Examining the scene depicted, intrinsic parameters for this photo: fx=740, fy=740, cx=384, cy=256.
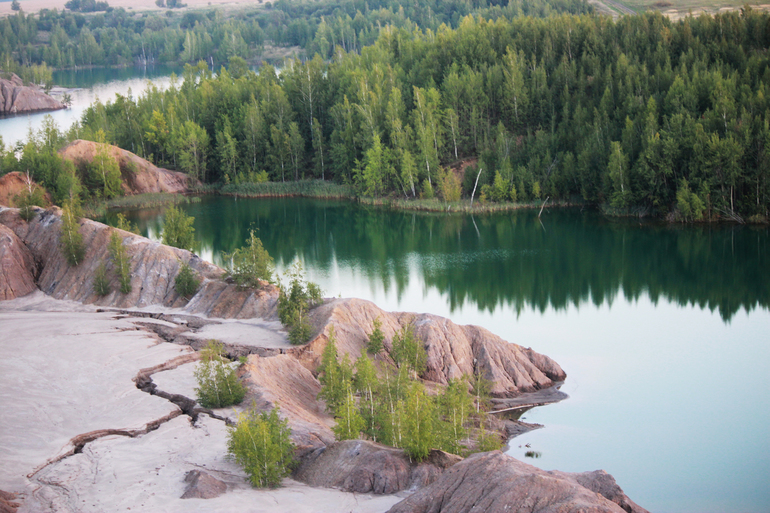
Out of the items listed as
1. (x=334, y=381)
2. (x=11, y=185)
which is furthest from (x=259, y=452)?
(x=11, y=185)

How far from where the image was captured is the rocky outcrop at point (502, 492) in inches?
561

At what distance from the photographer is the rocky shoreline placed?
17.5 metres

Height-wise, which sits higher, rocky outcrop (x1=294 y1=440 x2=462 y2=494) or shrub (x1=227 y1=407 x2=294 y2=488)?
shrub (x1=227 y1=407 x2=294 y2=488)

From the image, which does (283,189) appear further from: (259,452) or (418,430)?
Answer: (418,430)

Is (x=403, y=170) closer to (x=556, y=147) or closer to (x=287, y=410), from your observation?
(x=556, y=147)

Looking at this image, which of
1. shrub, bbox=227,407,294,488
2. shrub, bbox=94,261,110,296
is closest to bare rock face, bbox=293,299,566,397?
shrub, bbox=227,407,294,488

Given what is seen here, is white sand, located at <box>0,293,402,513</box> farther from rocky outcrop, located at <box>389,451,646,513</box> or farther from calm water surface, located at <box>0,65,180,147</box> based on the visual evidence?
calm water surface, located at <box>0,65,180,147</box>

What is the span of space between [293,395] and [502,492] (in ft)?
41.7

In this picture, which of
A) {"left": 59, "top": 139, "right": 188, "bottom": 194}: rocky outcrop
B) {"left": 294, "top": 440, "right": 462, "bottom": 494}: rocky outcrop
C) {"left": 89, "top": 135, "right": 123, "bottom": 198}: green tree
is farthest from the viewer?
{"left": 59, "top": 139, "right": 188, "bottom": 194}: rocky outcrop

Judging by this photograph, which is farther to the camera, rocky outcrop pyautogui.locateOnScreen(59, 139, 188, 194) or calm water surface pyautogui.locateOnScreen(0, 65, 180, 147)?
calm water surface pyautogui.locateOnScreen(0, 65, 180, 147)

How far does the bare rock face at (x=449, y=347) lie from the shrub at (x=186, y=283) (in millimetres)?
7179

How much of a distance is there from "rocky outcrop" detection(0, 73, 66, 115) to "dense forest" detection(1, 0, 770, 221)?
143 feet

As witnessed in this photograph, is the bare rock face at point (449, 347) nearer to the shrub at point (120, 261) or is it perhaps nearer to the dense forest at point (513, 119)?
the shrub at point (120, 261)

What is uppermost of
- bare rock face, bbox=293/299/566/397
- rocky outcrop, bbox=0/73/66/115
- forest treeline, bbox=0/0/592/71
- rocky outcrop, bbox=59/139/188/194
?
forest treeline, bbox=0/0/592/71
